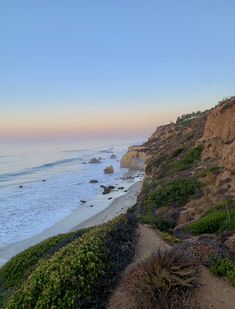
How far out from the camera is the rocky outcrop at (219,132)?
21953 mm

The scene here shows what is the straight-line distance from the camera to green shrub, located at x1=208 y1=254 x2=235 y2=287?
6.41 meters

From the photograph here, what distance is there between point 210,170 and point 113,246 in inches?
490

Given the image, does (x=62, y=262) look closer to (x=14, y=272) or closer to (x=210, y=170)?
(x=14, y=272)

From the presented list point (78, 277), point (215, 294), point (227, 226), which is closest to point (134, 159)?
point (227, 226)

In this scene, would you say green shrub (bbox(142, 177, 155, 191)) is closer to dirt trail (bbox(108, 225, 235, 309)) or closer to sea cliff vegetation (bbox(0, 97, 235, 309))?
sea cliff vegetation (bbox(0, 97, 235, 309))

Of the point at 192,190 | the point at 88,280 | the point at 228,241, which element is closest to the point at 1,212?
the point at 192,190

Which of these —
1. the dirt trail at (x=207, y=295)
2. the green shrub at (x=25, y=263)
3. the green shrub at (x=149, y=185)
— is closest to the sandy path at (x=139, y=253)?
the dirt trail at (x=207, y=295)

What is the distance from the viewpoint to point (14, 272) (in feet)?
32.2

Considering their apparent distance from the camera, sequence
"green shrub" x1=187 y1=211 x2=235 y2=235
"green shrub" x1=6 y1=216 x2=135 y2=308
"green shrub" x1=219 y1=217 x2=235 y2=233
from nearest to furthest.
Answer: "green shrub" x1=6 y1=216 x2=135 y2=308, "green shrub" x1=219 y1=217 x2=235 y2=233, "green shrub" x1=187 y1=211 x2=235 y2=235

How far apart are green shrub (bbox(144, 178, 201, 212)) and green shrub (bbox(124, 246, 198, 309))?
10516 mm

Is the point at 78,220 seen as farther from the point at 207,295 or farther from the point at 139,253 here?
the point at 207,295

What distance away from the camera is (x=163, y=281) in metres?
5.56

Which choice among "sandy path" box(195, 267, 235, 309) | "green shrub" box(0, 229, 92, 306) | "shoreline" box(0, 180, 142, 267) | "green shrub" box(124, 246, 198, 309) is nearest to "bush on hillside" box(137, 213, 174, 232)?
"green shrub" box(0, 229, 92, 306)

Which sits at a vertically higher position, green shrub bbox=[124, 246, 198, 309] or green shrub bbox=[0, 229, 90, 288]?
green shrub bbox=[124, 246, 198, 309]
